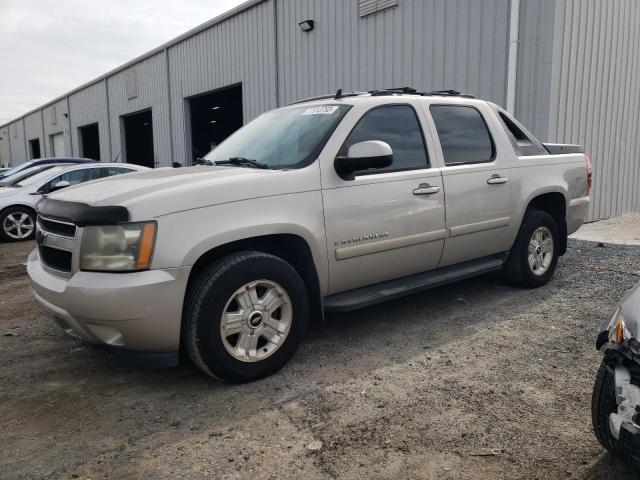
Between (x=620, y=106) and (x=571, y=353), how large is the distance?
758 cm

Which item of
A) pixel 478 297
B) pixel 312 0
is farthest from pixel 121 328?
pixel 312 0

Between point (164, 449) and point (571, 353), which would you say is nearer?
point (164, 449)

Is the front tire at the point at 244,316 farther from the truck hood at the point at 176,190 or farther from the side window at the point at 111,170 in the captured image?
the side window at the point at 111,170

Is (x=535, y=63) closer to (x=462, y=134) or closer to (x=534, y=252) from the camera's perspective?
(x=534, y=252)

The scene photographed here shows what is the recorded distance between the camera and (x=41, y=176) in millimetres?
10344

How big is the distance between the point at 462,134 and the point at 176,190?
2634 millimetres

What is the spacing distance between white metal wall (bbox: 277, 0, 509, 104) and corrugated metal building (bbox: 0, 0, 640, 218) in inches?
0.8

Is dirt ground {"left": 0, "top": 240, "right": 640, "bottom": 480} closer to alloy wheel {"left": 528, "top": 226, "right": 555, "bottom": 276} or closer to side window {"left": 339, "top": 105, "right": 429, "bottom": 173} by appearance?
alloy wheel {"left": 528, "top": 226, "right": 555, "bottom": 276}

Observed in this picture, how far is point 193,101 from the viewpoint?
18266 millimetres

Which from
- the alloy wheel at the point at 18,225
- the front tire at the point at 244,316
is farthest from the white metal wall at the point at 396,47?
the front tire at the point at 244,316

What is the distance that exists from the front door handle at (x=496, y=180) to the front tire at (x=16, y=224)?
28.4 feet

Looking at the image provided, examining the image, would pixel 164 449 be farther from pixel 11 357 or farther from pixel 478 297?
pixel 478 297

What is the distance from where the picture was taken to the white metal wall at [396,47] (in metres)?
8.58

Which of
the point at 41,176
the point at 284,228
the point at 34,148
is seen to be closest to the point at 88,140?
the point at 34,148
